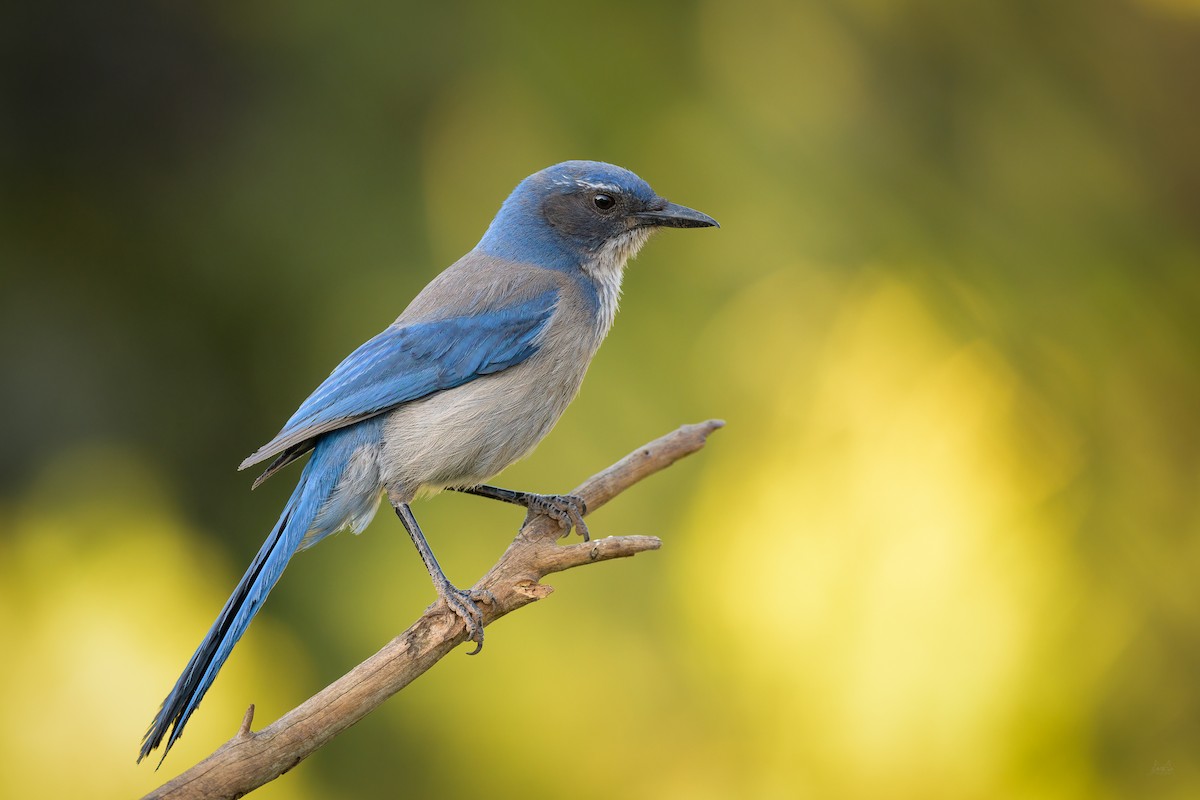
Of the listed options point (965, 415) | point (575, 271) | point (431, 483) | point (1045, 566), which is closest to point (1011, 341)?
point (965, 415)

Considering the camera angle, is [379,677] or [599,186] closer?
→ [379,677]

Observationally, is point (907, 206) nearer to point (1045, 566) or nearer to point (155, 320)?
point (1045, 566)

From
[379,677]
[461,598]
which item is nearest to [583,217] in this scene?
[461,598]

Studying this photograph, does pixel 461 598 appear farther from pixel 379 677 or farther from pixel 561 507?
pixel 561 507

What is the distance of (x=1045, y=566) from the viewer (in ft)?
18.2

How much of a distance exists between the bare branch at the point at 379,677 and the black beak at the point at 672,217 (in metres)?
1.15

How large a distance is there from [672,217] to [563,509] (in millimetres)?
1122

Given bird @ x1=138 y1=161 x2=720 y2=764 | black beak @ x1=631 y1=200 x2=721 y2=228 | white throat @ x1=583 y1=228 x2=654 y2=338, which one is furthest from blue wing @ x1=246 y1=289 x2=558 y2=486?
black beak @ x1=631 y1=200 x2=721 y2=228

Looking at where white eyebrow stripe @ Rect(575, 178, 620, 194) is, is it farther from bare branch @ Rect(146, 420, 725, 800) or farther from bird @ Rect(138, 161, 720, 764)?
bare branch @ Rect(146, 420, 725, 800)

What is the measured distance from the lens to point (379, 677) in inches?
129

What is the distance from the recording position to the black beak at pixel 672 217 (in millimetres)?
4293

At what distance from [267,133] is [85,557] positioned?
7.82ft

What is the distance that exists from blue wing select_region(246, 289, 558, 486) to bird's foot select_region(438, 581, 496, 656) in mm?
622

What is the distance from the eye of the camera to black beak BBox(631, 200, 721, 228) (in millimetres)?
4293
